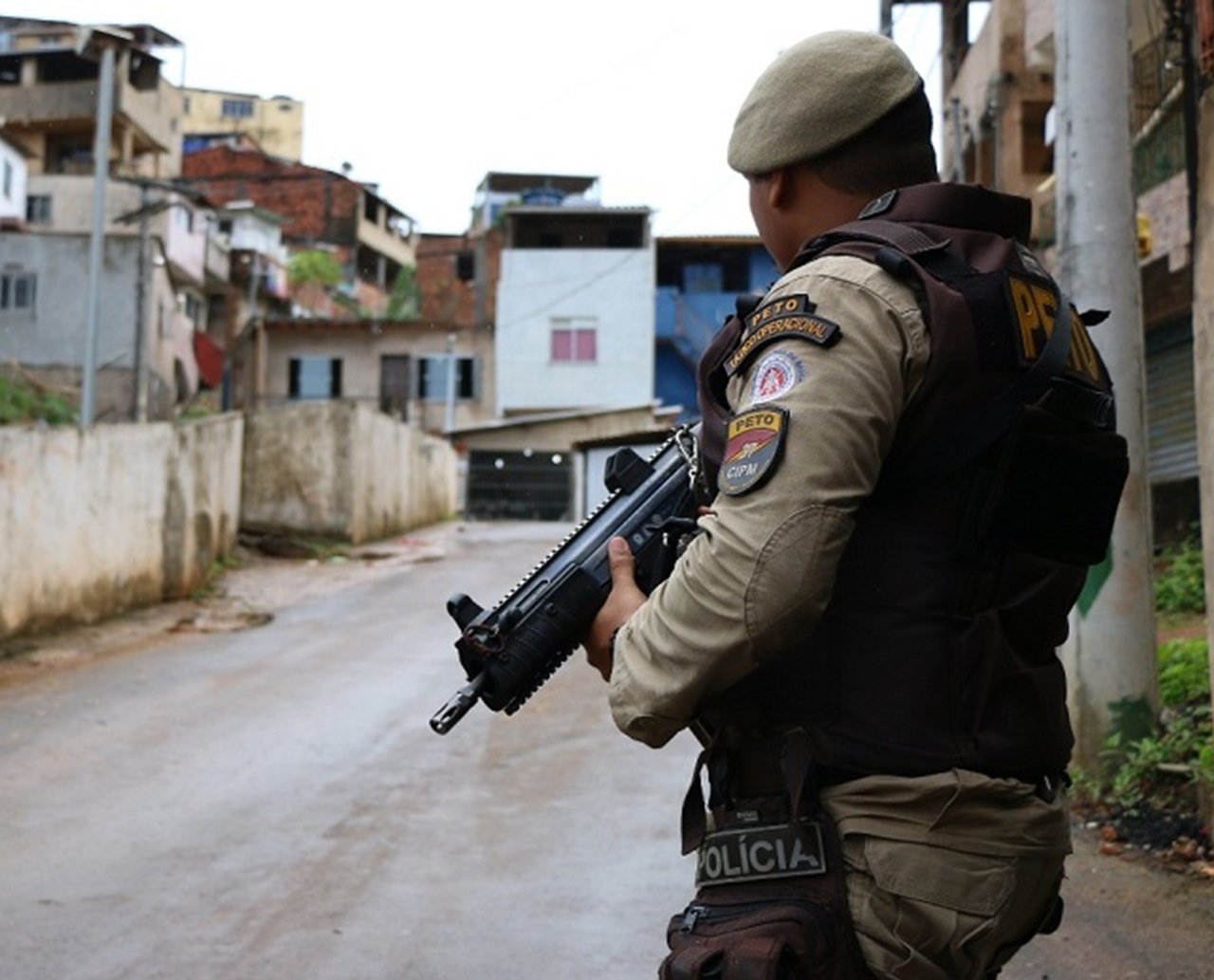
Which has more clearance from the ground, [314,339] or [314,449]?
[314,339]

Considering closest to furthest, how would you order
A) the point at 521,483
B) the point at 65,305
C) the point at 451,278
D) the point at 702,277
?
1. the point at 65,305
2. the point at 521,483
3. the point at 702,277
4. the point at 451,278

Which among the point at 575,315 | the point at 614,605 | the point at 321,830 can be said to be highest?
the point at 575,315

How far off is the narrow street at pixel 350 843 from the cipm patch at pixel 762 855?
2.72 m

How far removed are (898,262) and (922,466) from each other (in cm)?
23

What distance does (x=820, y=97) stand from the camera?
1.92 meters

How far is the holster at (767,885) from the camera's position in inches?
68.7

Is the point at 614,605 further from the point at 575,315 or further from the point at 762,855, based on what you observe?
the point at 575,315

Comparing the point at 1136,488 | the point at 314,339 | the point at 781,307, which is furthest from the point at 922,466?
the point at 314,339

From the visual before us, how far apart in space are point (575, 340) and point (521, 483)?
4.57 meters

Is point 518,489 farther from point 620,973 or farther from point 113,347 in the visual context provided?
point 620,973

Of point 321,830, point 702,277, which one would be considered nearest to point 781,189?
point 321,830

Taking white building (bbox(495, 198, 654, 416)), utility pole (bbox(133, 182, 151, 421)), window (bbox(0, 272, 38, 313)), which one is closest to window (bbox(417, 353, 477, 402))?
white building (bbox(495, 198, 654, 416))

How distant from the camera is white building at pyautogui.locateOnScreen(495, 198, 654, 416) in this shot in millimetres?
41469

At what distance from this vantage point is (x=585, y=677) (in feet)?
35.8
